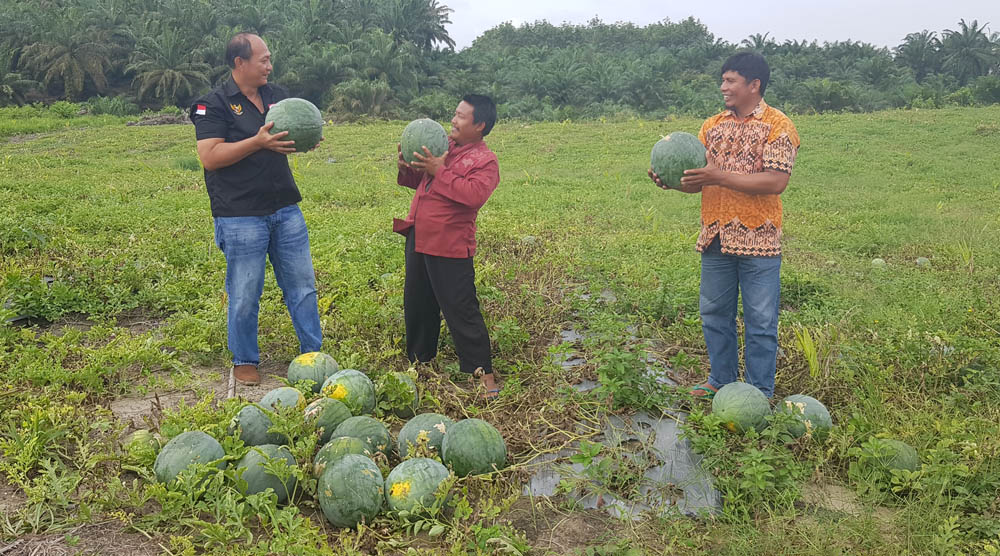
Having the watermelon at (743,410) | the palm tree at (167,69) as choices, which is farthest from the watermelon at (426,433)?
the palm tree at (167,69)

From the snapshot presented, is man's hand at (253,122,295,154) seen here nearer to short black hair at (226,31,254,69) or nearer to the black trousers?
short black hair at (226,31,254,69)

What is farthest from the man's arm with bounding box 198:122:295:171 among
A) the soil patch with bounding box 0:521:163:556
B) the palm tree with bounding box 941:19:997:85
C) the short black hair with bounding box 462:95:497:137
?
the palm tree with bounding box 941:19:997:85

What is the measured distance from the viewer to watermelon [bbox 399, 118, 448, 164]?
14.0 feet

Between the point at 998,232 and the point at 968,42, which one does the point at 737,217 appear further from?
the point at 968,42

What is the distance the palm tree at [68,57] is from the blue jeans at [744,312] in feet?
121

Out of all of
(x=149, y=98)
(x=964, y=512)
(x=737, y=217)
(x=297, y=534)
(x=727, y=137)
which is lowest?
(x=964, y=512)

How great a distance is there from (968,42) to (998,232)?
4385 cm

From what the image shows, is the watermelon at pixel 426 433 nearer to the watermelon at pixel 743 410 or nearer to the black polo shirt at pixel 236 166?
the watermelon at pixel 743 410

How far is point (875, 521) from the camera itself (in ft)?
9.83

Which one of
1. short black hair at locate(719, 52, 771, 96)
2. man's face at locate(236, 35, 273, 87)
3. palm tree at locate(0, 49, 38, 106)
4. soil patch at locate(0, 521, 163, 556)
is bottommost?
soil patch at locate(0, 521, 163, 556)

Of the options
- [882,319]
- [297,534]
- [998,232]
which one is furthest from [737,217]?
[998,232]

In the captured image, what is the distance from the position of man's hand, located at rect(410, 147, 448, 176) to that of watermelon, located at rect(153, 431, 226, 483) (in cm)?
189

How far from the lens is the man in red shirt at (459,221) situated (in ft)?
13.7

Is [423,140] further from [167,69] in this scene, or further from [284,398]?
[167,69]
